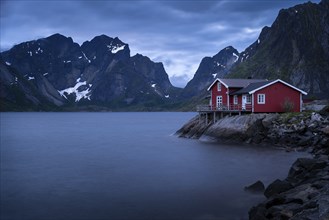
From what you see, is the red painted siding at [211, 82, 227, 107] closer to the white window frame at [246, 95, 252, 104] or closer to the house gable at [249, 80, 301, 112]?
Result: the white window frame at [246, 95, 252, 104]

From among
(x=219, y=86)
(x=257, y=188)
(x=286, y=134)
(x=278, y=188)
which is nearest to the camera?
(x=278, y=188)

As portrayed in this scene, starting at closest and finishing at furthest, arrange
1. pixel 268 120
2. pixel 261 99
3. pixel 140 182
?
pixel 140 182 → pixel 268 120 → pixel 261 99

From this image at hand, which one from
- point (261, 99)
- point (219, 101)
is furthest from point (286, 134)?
point (219, 101)

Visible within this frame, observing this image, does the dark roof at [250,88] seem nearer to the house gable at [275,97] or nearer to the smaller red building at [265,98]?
the smaller red building at [265,98]

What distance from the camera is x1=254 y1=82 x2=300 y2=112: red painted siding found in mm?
51219

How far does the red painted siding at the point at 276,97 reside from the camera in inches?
2016

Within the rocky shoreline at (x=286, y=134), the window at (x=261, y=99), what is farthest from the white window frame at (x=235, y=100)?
the rocky shoreline at (x=286, y=134)

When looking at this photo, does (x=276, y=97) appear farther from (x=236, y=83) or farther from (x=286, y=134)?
(x=286, y=134)

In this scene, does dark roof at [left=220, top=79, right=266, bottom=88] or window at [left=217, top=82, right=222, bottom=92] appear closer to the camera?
dark roof at [left=220, top=79, right=266, bottom=88]

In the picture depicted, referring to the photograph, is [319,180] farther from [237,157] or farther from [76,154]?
[76,154]

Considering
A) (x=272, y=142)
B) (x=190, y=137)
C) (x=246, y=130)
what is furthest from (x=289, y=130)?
(x=190, y=137)

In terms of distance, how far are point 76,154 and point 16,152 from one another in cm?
919

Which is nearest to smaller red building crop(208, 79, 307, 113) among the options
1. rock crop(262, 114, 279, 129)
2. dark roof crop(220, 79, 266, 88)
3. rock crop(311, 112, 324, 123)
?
dark roof crop(220, 79, 266, 88)

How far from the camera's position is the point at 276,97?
170ft
